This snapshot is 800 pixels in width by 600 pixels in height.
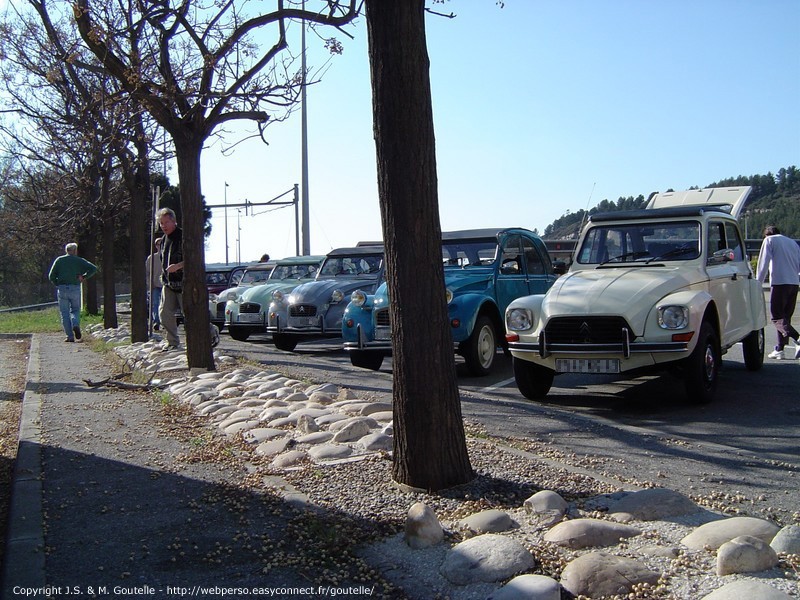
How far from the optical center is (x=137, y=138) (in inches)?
560

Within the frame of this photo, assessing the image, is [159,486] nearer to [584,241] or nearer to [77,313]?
[584,241]

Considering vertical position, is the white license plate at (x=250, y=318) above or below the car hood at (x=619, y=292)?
below

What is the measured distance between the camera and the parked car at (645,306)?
7582 mm

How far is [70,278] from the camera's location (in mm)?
15516

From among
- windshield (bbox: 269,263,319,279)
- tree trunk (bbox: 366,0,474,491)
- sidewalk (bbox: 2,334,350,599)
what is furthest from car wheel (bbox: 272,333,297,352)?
tree trunk (bbox: 366,0,474,491)

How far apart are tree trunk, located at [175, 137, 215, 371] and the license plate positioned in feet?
14.7

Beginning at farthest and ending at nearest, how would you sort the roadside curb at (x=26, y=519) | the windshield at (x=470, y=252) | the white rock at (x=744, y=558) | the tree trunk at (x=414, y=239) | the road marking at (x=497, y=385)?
the windshield at (x=470, y=252), the road marking at (x=497, y=385), the tree trunk at (x=414, y=239), the roadside curb at (x=26, y=519), the white rock at (x=744, y=558)

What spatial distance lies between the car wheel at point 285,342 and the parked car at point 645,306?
6.93 metres

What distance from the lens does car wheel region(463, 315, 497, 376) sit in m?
10.3

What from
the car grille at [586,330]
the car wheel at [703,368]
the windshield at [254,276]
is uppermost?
the windshield at [254,276]

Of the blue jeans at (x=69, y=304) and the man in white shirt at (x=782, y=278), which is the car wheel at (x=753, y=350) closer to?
the man in white shirt at (x=782, y=278)

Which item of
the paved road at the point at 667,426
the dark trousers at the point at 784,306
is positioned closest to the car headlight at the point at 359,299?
the paved road at the point at 667,426

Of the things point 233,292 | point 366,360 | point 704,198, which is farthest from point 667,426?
point 233,292

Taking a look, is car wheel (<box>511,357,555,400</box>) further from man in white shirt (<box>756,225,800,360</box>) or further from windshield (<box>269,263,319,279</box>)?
windshield (<box>269,263,319,279</box>)
